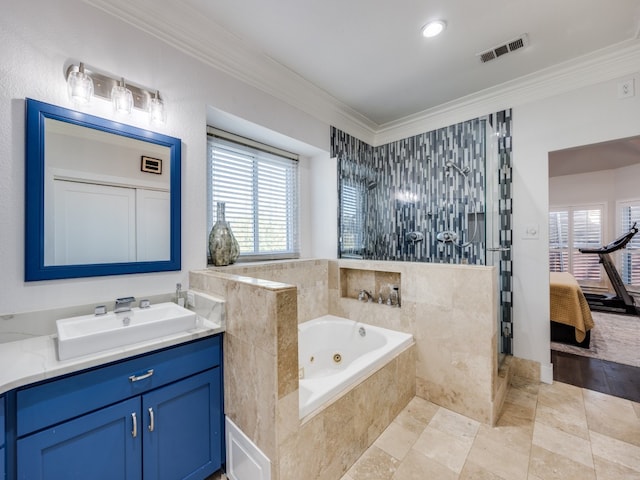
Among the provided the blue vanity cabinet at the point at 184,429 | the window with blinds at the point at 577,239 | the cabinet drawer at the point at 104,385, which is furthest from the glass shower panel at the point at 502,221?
the window with blinds at the point at 577,239

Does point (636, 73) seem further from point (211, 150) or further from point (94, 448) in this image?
point (94, 448)

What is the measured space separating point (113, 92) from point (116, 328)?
127 cm

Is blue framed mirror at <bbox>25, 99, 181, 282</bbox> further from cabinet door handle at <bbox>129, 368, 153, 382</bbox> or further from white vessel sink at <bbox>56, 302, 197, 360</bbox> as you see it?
cabinet door handle at <bbox>129, 368, 153, 382</bbox>

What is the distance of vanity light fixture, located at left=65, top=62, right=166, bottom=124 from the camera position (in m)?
1.42

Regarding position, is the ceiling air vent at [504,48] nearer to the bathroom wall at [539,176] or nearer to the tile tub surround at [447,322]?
the bathroom wall at [539,176]

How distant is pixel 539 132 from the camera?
243cm

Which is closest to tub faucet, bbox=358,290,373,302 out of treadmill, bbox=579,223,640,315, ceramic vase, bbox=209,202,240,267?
ceramic vase, bbox=209,202,240,267

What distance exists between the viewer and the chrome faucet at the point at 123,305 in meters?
1.50

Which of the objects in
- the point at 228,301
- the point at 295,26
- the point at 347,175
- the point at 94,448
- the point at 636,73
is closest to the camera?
the point at 94,448

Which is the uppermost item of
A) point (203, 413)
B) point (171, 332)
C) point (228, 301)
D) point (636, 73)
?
point (636, 73)

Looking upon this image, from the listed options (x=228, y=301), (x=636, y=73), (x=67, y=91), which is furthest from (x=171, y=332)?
(x=636, y=73)

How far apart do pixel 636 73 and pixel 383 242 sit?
2341 mm

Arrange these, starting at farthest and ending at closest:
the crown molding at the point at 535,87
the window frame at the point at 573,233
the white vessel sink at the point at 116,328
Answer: the window frame at the point at 573,233 → the crown molding at the point at 535,87 → the white vessel sink at the point at 116,328

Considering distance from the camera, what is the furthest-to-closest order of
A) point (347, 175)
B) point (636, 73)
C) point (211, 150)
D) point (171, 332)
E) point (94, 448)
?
1. point (347, 175)
2. point (211, 150)
3. point (636, 73)
4. point (171, 332)
5. point (94, 448)
